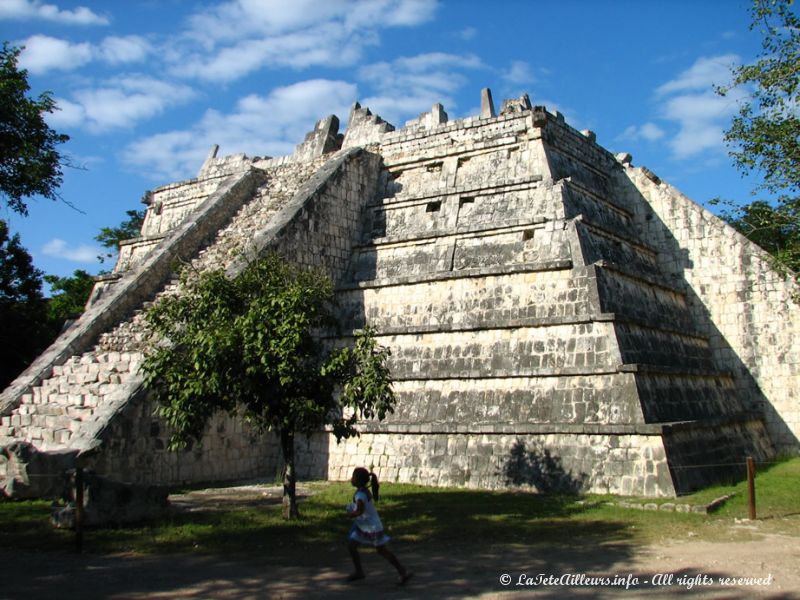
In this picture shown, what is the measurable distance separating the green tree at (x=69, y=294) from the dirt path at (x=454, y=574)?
2245cm

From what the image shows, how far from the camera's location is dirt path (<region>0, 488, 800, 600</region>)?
674cm

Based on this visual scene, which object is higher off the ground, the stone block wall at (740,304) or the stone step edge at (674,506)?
the stone block wall at (740,304)

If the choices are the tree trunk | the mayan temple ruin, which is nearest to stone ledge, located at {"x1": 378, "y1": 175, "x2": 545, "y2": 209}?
the mayan temple ruin

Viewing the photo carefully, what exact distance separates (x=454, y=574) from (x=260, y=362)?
385 centimetres

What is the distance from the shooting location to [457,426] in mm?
13367

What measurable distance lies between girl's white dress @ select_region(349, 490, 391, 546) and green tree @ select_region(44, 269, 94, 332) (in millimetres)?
24390

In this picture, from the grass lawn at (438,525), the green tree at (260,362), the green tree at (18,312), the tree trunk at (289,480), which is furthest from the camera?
the green tree at (18,312)

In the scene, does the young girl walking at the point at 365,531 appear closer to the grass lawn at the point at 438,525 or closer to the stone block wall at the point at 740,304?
the grass lawn at the point at 438,525

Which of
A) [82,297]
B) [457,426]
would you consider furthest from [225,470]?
[82,297]

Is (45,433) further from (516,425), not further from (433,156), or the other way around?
(433,156)

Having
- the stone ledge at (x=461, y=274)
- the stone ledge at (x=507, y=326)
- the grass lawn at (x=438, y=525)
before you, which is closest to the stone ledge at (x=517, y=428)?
the grass lawn at (x=438, y=525)

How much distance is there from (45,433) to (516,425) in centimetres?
856

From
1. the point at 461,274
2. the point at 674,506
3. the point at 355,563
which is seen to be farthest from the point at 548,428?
the point at 355,563

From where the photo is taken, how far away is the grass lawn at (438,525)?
8922 mm
